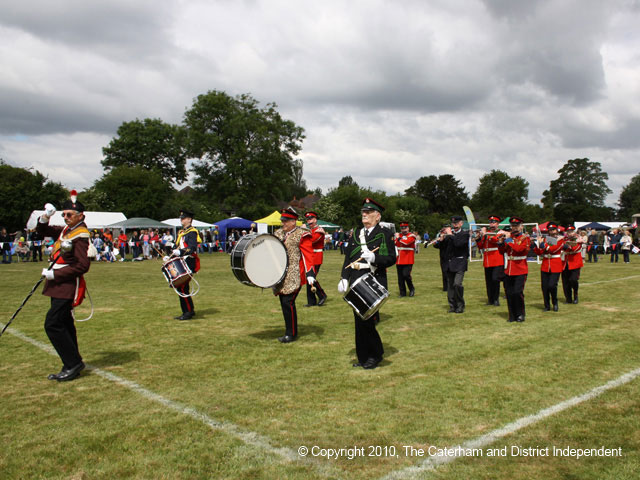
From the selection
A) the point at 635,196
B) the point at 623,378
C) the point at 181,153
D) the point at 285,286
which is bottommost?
the point at 623,378

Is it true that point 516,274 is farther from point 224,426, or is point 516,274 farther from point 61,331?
point 61,331

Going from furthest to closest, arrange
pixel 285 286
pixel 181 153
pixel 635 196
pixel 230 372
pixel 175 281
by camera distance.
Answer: pixel 635 196, pixel 181 153, pixel 175 281, pixel 285 286, pixel 230 372

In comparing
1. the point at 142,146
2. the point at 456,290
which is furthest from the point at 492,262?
the point at 142,146

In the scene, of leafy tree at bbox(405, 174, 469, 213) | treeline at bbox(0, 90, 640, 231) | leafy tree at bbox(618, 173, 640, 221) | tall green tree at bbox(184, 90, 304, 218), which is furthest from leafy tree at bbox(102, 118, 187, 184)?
leafy tree at bbox(618, 173, 640, 221)

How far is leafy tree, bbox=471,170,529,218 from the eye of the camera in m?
97.1

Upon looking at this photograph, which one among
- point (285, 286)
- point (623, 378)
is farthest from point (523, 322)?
point (285, 286)

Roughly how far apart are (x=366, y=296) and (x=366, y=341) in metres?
0.76

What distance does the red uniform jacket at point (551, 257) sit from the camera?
10680mm

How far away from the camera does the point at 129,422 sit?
4.55m

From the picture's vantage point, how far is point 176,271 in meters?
9.04

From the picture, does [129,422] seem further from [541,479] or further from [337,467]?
[541,479]

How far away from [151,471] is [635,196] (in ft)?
387

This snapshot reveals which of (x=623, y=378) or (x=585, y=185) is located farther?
(x=585, y=185)

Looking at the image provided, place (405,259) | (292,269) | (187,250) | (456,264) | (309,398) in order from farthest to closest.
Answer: (405,259) < (456,264) < (187,250) < (292,269) < (309,398)
